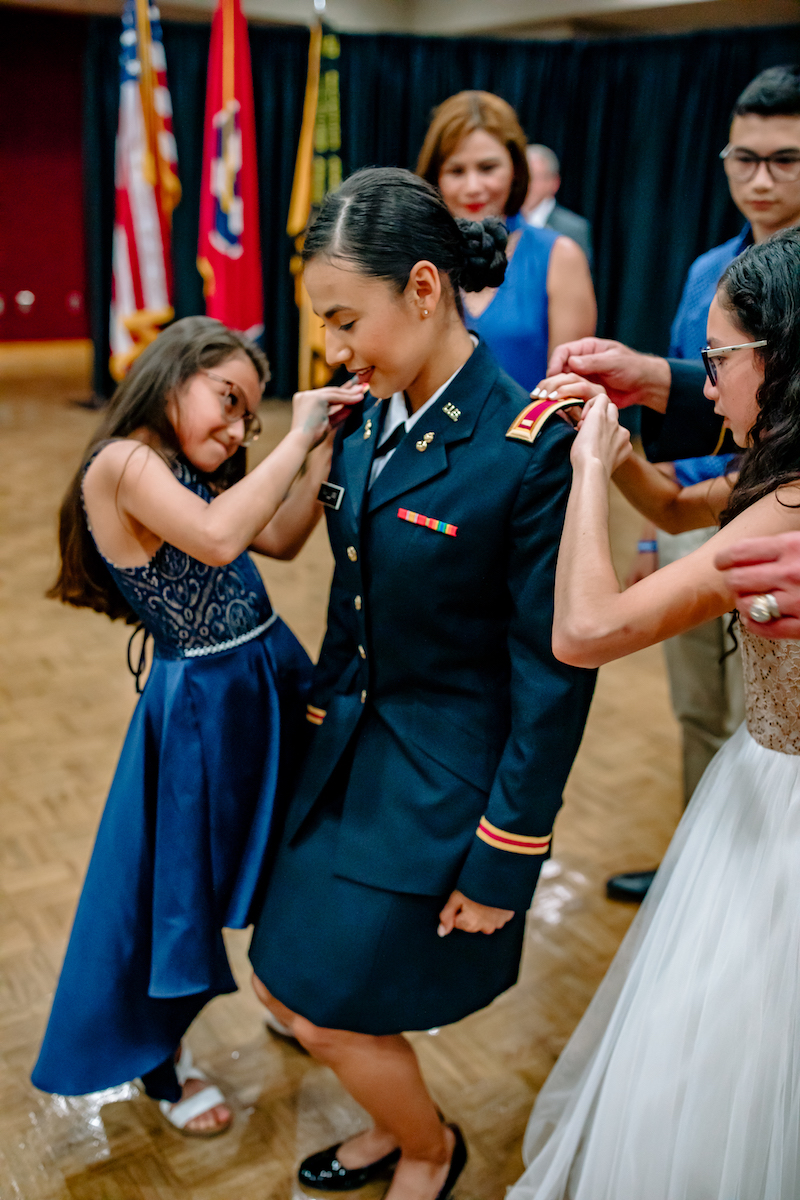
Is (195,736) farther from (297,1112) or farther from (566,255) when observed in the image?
(566,255)

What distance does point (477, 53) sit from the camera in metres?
8.05

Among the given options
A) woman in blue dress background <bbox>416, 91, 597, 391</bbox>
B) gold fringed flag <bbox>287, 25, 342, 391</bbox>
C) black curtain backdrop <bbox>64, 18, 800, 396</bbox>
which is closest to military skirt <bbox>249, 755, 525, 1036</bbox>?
woman in blue dress background <bbox>416, 91, 597, 391</bbox>

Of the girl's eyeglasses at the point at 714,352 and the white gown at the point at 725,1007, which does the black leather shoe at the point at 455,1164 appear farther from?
the girl's eyeglasses at the point at 714,352

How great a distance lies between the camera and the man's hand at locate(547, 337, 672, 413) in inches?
62.0

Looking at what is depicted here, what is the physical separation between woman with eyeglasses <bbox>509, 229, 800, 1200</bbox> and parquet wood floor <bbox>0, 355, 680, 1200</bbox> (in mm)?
556

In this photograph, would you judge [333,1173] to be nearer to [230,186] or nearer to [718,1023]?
[718,1023]

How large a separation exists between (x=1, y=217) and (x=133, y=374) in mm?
9202

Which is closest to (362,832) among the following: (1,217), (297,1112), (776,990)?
(776,990)

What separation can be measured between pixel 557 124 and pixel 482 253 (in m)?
7.31

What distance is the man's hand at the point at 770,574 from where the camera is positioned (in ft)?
3.40

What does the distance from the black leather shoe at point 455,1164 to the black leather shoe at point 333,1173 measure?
116 millimetres

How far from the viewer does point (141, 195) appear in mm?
6621

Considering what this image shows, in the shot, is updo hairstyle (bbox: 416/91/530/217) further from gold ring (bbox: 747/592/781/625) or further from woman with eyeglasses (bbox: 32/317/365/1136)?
gold ring (bbox: 747/592/781/625)

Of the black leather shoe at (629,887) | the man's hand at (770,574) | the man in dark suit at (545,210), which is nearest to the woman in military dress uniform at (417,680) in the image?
the man's hand at (770,574)
